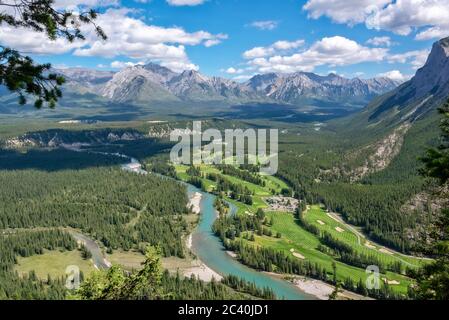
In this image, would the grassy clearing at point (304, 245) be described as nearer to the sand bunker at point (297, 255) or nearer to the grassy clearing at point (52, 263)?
the sand bunker at point (297, 255)

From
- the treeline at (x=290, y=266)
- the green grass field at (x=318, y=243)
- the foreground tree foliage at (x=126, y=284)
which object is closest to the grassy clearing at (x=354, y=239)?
the green grass field at (x=318, y=243)

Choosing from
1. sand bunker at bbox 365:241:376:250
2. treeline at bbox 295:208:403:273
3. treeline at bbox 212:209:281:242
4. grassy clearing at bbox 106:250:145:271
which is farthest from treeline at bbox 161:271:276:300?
sand bunker at bbox 365:241:376:250

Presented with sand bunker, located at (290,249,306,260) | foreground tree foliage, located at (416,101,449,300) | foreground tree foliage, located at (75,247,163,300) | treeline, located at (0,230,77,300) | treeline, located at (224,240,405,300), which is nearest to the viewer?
foreground tree foliage, located at (416,101,449,300)

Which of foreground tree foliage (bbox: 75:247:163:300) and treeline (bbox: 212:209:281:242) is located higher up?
foreground tree foliage (bbox: 75:247:163:300)

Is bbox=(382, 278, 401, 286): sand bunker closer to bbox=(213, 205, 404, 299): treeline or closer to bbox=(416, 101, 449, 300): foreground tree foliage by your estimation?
bbox=(213, 205, 404, 299): treeline
